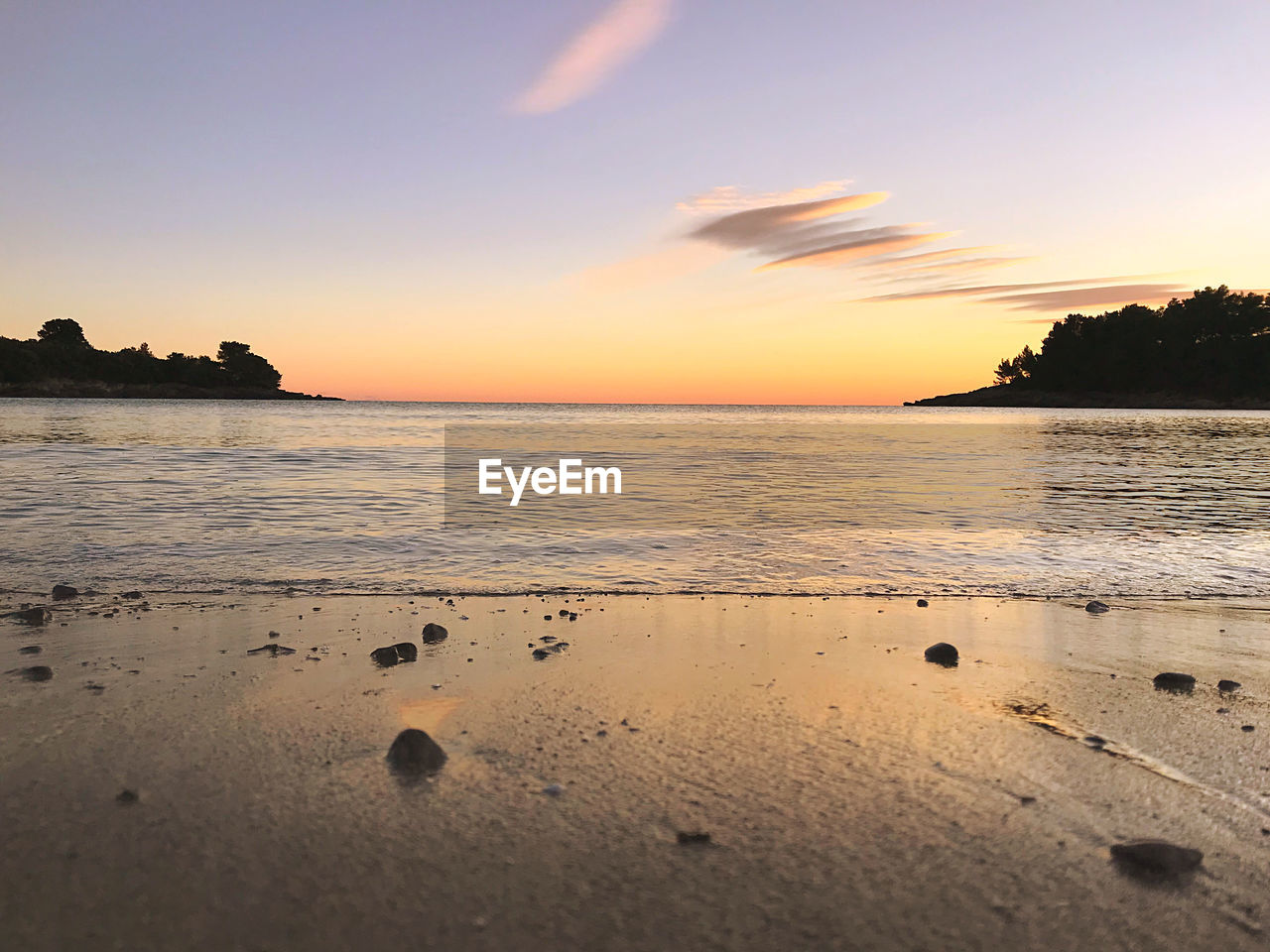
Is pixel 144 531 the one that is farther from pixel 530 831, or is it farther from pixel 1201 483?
pixel 1201 483

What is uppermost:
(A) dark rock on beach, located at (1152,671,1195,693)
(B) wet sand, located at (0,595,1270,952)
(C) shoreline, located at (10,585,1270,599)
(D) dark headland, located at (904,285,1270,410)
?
(D) dark headland, located at (904,285,1270,410)

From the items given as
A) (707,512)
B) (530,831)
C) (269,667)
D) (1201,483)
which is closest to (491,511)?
(707,512)

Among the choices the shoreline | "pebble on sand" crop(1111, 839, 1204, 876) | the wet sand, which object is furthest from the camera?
the shoreline

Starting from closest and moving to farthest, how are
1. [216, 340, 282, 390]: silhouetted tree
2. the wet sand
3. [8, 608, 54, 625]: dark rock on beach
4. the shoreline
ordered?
the wet sand → [8, 608, 54, 625]: dark rock on beach → the shoreline → [216, 340, 282, 390]: silhouetted tree

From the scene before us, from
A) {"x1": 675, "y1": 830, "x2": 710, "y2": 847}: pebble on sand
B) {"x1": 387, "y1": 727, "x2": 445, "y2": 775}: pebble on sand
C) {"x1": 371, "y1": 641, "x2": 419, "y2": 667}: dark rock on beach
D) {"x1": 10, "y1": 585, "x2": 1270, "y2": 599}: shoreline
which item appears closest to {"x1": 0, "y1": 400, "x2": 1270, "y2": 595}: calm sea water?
{"x1": 10, "y1": 585, "x2": 1270, "y2": 599}: shoreline

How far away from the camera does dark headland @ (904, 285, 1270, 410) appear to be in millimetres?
122562

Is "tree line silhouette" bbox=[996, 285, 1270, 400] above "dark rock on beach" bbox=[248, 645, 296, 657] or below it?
above

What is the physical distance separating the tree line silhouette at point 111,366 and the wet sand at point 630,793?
15308cm

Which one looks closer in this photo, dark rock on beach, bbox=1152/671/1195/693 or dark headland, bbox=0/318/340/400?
dark rock on beach, bbox=1152/671/1195/693

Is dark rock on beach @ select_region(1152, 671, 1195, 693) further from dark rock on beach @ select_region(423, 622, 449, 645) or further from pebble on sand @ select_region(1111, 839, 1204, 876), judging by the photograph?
dark rock on beach @ select_region(423, 622, 449, 645)

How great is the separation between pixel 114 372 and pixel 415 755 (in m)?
171

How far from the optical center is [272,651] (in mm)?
5316

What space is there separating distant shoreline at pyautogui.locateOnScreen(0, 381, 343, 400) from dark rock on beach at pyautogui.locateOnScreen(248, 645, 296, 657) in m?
149

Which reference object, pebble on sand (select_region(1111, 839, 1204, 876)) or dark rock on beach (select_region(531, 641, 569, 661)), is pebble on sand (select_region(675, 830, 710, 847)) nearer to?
pebble on sand (select_region(1111, 839, 1204, 876))
